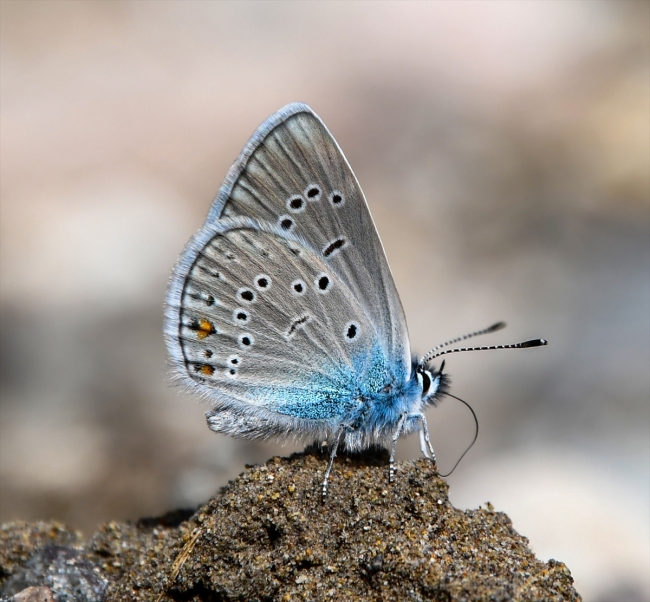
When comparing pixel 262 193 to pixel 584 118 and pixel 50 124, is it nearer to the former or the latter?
pixel 50 124

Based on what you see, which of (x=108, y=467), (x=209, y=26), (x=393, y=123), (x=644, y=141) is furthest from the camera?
(x=209, y=26)

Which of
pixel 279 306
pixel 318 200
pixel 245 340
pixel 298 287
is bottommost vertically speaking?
pixel 245 340

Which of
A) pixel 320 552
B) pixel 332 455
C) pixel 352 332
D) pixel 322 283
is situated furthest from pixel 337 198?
pixel 320 552

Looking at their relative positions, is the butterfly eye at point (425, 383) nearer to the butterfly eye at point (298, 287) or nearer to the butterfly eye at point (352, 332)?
the butterfly eye at point (352, 332)

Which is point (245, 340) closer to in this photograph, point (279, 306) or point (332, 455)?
point (279, 306)

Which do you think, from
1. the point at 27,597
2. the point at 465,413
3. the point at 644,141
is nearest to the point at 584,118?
the point at 644,141

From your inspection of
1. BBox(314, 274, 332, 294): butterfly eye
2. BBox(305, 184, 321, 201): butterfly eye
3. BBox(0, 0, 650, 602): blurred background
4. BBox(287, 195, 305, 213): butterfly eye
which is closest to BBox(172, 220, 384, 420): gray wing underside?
BBox(314, 274, 332, 294): butterfly eye

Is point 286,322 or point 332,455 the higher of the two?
point 286,322
